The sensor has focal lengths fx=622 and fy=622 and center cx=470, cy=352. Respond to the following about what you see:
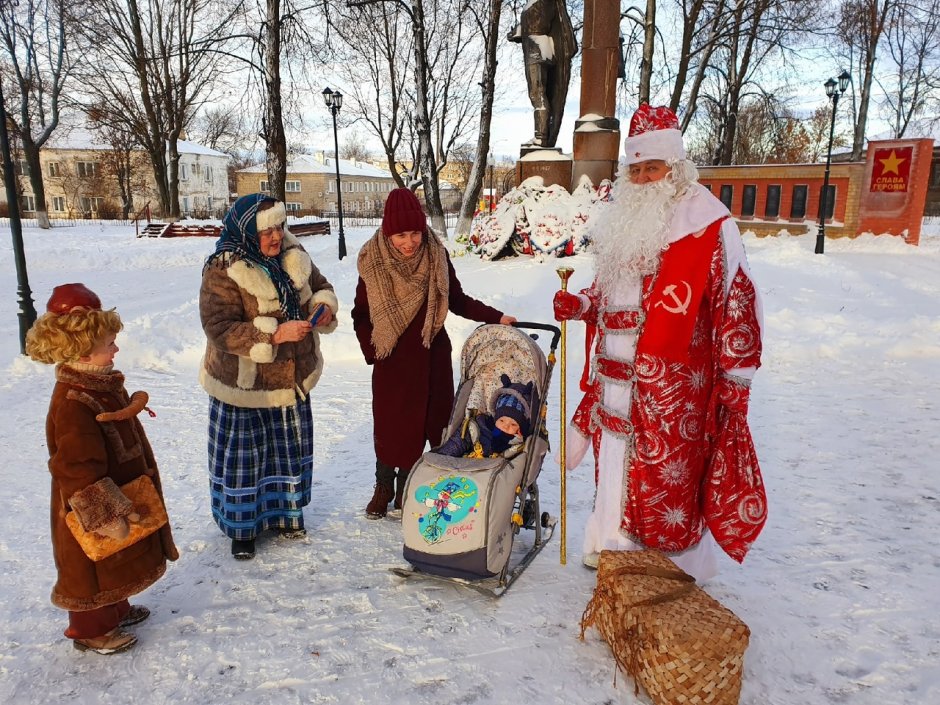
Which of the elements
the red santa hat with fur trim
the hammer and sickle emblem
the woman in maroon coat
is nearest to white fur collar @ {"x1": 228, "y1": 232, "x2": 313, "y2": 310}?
the woman in maroon coat

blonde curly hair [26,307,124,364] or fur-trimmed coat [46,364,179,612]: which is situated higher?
blonde curly hair [26,307,124,364]

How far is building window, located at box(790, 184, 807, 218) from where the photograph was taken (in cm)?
1858

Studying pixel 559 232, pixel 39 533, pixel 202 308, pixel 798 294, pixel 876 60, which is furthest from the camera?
pixel 876 60

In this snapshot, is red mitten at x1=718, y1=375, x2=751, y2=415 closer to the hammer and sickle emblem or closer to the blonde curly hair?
the hammer and sickle emblem

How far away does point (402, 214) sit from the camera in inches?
131

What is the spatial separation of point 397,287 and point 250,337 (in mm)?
860

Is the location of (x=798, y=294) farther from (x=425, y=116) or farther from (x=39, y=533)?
(x=425, y=116)

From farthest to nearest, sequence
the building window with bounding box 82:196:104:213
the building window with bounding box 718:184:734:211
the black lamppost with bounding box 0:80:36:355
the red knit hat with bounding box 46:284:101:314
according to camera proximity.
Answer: the building window with bounding box 82:196:104:213, the building window with bounding box 718:184:734:211, the black lamppost with bounding box 0:80:36:355, the red knit hat with bounding box 46:284:101:314

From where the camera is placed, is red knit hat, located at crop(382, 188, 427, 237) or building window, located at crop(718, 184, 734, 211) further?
building window, located at crop(718, 184, 734, 211)

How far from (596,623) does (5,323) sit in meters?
9.78

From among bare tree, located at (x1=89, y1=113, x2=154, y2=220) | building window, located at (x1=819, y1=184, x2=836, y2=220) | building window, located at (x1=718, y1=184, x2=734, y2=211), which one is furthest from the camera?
bare tree, located at (x1=89, y1=113, x2=154, y2=220)

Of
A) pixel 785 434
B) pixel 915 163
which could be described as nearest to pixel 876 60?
pixel 915 163

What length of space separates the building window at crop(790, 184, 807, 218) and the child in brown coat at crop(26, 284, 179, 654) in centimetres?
2020

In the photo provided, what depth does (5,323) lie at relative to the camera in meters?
9.01
